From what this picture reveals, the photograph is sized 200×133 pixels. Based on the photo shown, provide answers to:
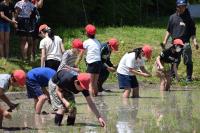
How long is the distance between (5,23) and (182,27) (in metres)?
4.82

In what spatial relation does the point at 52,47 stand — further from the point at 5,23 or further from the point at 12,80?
the point at 12,80

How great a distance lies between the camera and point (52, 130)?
1090 cm

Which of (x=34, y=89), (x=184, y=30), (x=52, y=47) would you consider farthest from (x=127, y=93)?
(x=184, y=30)

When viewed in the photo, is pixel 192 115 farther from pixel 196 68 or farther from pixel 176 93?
pixel 196 68

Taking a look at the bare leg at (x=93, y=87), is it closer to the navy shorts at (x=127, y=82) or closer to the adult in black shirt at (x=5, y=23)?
the navy shorts at (x=127, y=82)

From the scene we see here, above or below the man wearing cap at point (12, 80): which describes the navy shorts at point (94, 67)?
below

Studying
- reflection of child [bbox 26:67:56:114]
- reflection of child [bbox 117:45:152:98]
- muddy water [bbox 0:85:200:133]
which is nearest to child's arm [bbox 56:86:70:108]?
muddy water [bbox 0:85:200:133]

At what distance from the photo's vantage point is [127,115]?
12711 millimetres

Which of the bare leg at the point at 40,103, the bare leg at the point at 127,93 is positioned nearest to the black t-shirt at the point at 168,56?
the bare leg at the point at 127,93

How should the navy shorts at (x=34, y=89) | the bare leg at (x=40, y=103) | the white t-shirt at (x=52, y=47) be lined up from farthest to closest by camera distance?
the white t-shirt at (x=52, y=47) → the navy shorts at (x=34, y=89) → the bare leg at (x=40, y=103)

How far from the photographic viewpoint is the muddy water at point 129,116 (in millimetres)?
10981

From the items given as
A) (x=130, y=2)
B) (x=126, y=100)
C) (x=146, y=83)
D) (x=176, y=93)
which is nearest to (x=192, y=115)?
(x=126, y=100)

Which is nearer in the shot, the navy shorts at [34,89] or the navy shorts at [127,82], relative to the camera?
the navy shorts at [34,89]

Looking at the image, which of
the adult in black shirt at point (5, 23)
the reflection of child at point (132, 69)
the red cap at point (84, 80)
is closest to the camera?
the red cap at point (84, 80)
